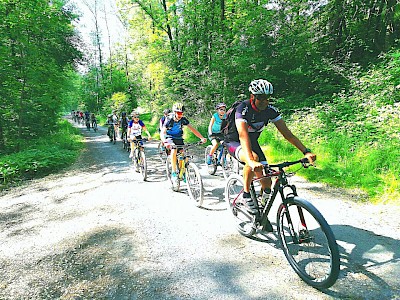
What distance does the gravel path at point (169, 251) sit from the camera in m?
2.88

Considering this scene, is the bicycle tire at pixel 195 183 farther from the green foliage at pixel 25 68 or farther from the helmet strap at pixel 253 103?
the green foliage at pixel 25 68

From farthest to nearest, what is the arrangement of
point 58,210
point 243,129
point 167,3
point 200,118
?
1. point 167,3
2. point 200,118
3. point 58,210
4. point 243,129

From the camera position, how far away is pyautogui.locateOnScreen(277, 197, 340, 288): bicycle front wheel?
2.59 metres

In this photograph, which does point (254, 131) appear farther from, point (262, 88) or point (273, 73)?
point (273, 73)

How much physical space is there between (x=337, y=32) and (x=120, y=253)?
14673 mm

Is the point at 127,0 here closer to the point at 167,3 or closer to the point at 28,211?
the point at 167,3

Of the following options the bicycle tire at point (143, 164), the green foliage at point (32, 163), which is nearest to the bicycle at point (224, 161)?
the bicycle tire at point (143, 164)

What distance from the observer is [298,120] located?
10195 mm

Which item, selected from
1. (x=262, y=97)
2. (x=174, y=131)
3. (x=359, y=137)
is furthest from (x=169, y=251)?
(x=359, y=137)

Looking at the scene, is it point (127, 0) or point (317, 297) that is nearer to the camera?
point (317, 297)

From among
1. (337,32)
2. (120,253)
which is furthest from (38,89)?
(337,32)

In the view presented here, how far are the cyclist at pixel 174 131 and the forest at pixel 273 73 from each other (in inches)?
140

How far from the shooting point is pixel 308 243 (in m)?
3.08

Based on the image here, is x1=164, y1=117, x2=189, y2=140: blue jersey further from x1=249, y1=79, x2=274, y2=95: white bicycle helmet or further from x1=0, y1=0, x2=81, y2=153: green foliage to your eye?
x1=0, y1=0, x2=81, y2=153: green foliage
